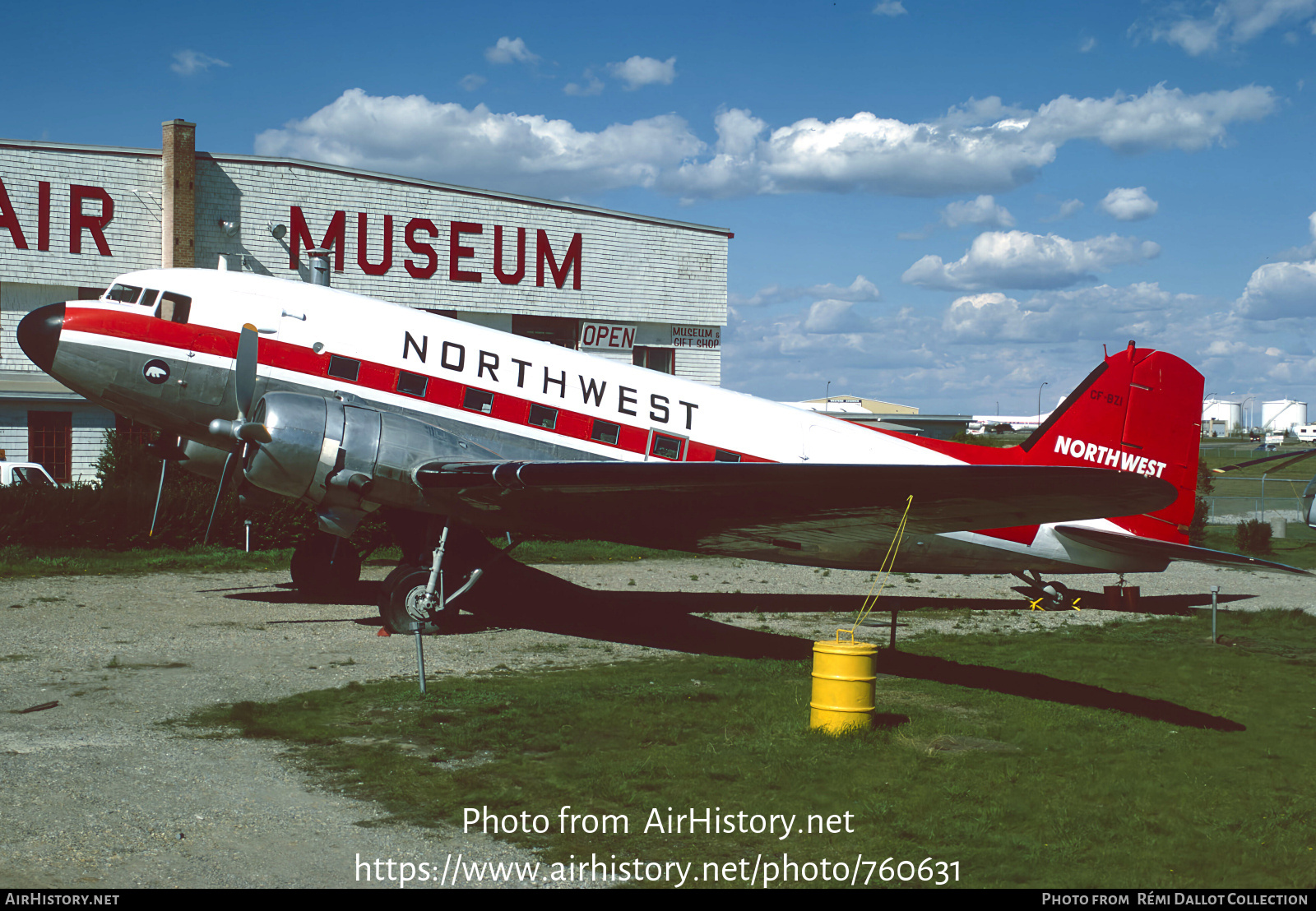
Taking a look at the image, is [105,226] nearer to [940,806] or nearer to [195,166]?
[195,166]

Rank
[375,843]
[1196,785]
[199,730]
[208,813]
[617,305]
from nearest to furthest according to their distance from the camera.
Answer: [375,843], [208,813], [1196,785], [199,730], [617,305]

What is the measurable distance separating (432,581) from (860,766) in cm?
683

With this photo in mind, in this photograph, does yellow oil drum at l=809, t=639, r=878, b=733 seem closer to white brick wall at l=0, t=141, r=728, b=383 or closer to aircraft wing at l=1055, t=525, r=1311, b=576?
aircraft wing at l=1055, t=525, r=1311, b=576

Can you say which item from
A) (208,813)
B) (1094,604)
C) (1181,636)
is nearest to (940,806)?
(208,813)

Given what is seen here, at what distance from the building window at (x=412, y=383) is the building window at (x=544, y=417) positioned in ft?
5.26

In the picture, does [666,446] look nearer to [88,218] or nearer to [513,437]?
[513,437]

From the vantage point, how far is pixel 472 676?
40.4ft

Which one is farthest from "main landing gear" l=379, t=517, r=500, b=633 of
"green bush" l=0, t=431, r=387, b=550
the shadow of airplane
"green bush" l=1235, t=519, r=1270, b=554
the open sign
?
"green bush" l=1235, t=519, r=1270, b=554

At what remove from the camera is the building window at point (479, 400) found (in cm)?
1488

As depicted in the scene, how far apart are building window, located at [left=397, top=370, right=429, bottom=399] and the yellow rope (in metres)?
6.85

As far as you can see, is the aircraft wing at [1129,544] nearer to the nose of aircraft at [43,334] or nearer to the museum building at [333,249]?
the nose of aircraft at [43,334]

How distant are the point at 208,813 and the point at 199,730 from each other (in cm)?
252

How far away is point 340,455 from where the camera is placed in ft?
43.9

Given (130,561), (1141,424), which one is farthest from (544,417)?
(130,561)
